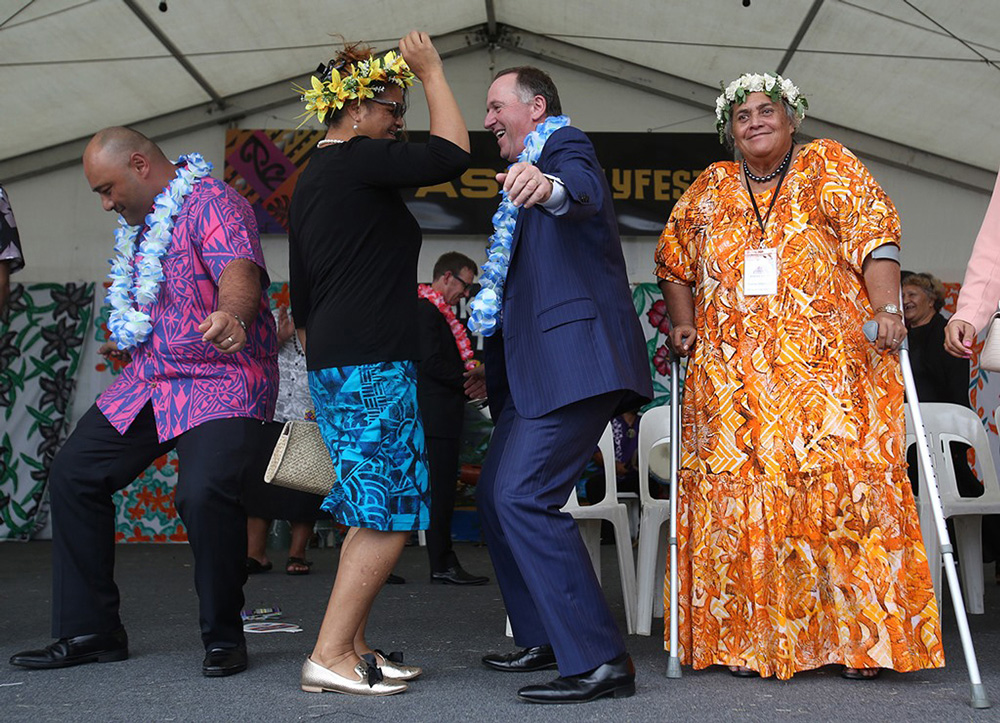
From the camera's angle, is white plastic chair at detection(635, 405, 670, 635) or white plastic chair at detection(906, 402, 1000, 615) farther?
white plastic chair at detection(906, 402, 1000, 615)

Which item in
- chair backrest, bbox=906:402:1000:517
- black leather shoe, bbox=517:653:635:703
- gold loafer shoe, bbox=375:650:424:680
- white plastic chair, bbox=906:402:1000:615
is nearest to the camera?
black leather shoe, bbox=517:653:635:703

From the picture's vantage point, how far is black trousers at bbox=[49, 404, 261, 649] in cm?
305

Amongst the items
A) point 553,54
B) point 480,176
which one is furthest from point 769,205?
point 553,54

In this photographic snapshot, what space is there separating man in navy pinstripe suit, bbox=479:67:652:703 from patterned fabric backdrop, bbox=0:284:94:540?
23.4 ft

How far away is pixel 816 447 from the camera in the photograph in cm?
301

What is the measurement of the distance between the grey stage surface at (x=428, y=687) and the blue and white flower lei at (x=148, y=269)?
3.30 feet

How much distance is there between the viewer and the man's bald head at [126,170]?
3311 mm

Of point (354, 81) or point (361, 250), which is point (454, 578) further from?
point (354, 81)

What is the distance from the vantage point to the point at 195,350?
3.20 meters

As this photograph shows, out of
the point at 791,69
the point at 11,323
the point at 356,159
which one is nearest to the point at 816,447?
the point at 356,159

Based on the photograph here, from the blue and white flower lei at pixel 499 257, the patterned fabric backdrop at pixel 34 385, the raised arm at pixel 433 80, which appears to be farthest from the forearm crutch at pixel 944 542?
the patterned fabric backdrop at pixel 34 385

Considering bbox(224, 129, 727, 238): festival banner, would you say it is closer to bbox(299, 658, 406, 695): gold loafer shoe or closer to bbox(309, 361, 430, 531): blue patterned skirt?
bbox(309, 361, 430, 531): blue patterned skirt

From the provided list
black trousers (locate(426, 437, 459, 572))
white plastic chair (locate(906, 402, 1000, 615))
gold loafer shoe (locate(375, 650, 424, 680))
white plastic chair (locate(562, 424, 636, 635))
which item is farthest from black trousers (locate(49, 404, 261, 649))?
white plastic chair (locate(906, 402, 1000, 615))

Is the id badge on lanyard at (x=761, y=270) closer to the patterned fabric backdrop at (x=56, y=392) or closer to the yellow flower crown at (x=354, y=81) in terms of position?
the yellow flower crown at (x=354, y=81)
